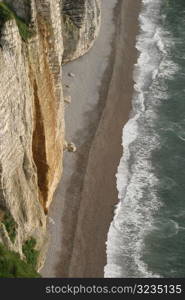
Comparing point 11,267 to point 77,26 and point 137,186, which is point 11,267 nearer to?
point 137,186

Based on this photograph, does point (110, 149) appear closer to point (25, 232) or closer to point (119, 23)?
point (25, 232)

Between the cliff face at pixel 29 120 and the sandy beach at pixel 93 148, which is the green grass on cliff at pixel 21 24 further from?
the sandy beach at pixel 93 148

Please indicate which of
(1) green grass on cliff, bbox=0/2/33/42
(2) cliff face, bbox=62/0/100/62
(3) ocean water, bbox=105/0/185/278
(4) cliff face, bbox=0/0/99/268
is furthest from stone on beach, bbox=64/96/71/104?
(1) green grass on cliff, bbox=0/2/33/42

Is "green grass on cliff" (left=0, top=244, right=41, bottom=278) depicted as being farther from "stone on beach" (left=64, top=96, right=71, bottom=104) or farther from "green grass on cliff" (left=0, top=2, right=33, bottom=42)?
"stone on beach" (left=64, top=96, right=71, bottom=104)

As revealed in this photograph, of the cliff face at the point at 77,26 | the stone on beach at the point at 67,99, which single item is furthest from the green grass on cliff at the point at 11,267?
the cliff face at the point at 77,26

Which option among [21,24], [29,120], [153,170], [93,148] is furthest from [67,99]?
[21,24]
